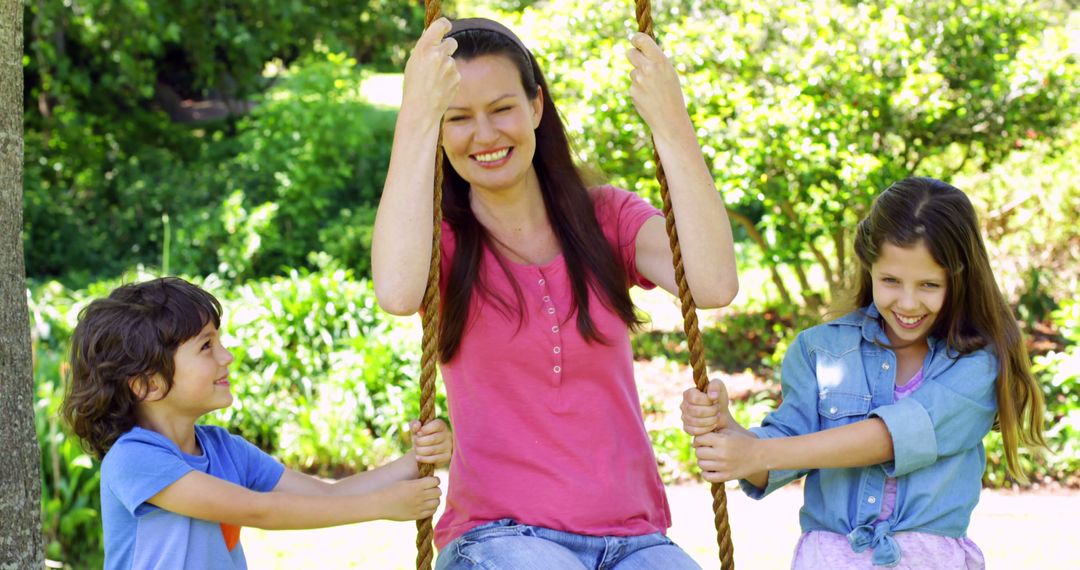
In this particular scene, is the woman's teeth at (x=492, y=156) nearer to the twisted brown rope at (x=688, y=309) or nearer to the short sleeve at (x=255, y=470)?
the twisted brown rope at (x=688, y=309)

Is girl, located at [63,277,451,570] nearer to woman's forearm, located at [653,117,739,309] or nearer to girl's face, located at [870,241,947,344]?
woman's forearm, located at [653,117,739,309]

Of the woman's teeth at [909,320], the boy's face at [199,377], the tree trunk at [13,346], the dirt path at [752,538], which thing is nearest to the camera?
the boy's face at [199,377]

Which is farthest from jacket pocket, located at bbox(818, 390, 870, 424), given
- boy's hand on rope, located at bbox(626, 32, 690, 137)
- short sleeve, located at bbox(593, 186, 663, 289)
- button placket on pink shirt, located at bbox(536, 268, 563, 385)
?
boy's hand on rope, located at bbox(626, 32, 690, 137)

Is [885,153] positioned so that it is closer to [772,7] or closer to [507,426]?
[772,7]

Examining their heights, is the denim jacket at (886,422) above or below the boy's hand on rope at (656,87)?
below

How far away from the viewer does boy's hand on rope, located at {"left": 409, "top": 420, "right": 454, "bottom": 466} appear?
2.35m

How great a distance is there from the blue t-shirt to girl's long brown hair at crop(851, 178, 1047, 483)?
1.58 m

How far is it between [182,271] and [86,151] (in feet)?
8.82

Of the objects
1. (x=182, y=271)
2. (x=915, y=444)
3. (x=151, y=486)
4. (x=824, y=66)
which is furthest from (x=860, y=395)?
(x=182, y=271)

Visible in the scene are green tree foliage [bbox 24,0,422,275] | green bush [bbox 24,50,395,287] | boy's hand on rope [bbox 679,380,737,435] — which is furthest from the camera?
green tree foliage [bbox 24,0,422,275]

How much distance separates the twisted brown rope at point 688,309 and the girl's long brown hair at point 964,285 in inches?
21.0

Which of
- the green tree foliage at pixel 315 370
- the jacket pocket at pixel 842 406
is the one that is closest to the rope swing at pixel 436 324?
the jacket pocket at pixel 842 406

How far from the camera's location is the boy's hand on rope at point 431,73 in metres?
2.27

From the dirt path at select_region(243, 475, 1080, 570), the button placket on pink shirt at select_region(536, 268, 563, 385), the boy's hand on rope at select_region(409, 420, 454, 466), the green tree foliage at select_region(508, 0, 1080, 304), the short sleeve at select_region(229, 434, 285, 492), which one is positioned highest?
the green tree foliage at select_region(508, 0, 1080, 304)
